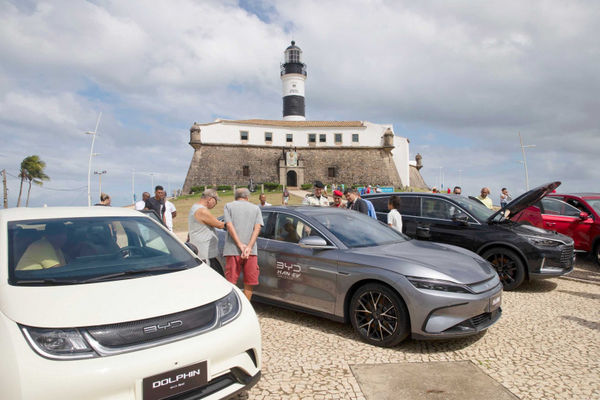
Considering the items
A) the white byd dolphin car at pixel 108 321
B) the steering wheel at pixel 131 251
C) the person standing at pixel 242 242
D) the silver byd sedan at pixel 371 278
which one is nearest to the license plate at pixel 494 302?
the silver byd sedan at pixel 371 278

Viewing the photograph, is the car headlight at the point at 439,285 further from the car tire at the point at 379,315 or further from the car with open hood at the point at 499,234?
the car with open hood at the point at 499,234

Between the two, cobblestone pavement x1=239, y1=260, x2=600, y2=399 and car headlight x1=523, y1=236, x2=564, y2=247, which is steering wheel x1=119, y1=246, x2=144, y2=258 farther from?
car headlight x1=523, y1=236, x2=564, y2=247

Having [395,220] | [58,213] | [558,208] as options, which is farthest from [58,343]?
[558,208]

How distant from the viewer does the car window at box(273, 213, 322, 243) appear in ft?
16.4

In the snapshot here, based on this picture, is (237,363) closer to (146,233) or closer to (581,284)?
(146,233)

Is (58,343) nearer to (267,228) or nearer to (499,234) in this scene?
(267,228)

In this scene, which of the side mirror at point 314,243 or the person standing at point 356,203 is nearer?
the side mirror at point 314,243

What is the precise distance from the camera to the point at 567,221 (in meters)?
8.78

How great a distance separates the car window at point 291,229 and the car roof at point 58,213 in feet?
6.46

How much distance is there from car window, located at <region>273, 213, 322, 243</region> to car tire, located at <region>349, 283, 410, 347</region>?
43.6 inches

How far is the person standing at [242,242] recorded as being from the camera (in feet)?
16.0

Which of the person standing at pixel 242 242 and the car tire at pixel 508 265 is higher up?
the person standing at pixel 242 242

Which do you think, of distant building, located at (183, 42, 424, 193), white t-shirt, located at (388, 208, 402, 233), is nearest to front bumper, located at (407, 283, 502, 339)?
white t-shirt, located at (388, 208, 402, 233)

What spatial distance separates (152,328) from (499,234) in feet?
20.3
